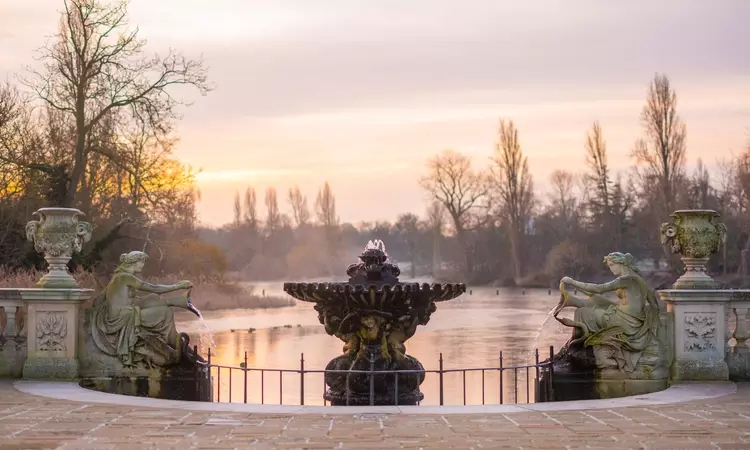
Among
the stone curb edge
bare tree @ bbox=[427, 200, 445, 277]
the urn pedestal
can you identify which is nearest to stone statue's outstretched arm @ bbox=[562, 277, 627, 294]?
the urn pedestal

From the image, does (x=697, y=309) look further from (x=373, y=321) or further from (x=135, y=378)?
(x=135, y=378)

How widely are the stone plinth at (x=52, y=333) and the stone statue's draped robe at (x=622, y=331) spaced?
18.9 feet

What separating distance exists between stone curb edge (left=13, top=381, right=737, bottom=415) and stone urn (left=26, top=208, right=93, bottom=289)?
51.4 inches

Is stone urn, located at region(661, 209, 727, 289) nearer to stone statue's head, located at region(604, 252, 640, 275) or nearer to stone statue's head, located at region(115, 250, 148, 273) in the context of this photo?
stone statue's head, located at region(604, 252, 640, 275)

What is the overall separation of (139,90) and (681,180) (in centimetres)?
3699

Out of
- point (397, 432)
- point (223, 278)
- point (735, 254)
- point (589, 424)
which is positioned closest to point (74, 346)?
point (397, 432)

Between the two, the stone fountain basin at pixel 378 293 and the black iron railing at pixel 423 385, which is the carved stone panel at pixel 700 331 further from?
the stone fountain basin at pixel 378 293

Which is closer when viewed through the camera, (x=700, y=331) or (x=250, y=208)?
(x=700, y=331)

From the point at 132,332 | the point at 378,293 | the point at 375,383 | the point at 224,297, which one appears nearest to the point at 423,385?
the point at 375,383

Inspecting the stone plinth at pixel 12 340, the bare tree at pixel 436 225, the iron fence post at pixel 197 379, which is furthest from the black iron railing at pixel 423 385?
the bare tree at pixel 436 225

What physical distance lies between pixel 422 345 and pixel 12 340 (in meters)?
18.8

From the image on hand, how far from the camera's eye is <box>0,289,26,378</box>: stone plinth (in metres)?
12.2

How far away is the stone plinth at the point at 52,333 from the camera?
11969 mm

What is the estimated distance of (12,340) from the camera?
12.3 meters
